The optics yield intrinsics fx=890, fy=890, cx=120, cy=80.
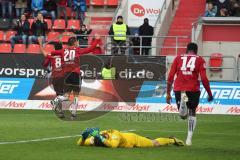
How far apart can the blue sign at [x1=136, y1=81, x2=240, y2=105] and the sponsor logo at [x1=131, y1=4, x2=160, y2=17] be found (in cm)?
871

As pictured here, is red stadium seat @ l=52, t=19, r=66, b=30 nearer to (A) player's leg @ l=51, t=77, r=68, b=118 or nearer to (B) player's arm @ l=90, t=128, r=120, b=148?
(A) player's leg @ l=51, t=77, r=68, b=118

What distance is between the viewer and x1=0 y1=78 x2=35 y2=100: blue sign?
30.7 m

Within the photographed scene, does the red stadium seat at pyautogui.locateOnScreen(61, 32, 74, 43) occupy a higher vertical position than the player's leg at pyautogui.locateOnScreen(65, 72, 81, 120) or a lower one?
higher

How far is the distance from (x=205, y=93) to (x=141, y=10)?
9453mm

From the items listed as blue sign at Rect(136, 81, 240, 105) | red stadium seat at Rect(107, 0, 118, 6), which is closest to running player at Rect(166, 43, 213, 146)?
blue sign at Rect(136, 81, 240, 105)

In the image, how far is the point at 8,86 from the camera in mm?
30812

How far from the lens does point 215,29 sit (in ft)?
120

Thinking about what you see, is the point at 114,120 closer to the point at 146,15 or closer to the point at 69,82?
the point at 69,82

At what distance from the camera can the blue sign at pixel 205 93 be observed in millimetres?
29812

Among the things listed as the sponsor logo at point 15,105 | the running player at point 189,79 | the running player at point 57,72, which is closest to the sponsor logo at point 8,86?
the sponsor logo at point 15,105

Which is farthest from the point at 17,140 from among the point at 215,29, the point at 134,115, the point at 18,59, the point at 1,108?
the point at 215,29

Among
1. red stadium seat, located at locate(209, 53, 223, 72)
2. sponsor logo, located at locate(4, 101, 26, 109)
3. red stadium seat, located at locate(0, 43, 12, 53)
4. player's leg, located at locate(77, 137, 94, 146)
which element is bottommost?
sponsor logo, located at locate(4, 101, 26, 109)

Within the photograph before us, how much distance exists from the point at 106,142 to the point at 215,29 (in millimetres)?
20536

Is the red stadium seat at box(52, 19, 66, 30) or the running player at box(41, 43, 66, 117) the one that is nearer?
the running player at box(41, 43, 66, 117)
